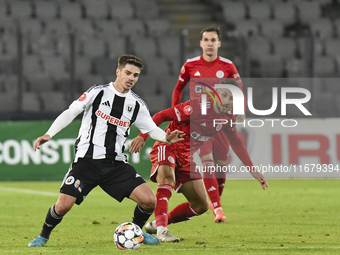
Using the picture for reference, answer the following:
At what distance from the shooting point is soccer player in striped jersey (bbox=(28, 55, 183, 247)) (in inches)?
199

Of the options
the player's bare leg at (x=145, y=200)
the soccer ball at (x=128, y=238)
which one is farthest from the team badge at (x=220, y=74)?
the soccer ball at (x=128, y=238)

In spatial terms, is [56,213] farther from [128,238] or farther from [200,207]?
[200,207]

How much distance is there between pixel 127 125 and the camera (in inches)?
207

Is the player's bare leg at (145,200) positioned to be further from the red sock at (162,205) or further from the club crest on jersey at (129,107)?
the club crest on jersey at (129,107)

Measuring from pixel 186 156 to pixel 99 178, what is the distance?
1052 mm

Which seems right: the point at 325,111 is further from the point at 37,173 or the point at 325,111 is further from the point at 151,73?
the point at 37,173

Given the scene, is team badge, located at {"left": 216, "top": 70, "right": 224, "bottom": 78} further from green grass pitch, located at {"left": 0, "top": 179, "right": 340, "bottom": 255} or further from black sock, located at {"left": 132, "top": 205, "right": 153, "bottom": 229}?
black sock, located at {"left": 132, "top": 205, "right": 153, "bottom": 229}

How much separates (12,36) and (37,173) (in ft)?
10.3

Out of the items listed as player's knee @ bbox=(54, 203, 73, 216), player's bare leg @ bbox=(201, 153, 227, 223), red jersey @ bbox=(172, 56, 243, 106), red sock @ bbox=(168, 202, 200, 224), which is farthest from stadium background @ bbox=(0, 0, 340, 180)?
player's knee @ bbox=(54, 203, 73, 216)

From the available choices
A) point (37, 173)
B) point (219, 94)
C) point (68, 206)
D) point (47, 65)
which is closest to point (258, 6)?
point (47, 65)

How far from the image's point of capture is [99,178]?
201 inches

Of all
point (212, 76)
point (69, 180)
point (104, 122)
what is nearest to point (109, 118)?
point (104, 122)

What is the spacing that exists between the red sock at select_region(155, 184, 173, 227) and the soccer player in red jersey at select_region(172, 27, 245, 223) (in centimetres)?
139

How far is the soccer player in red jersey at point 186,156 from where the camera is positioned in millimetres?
5680
